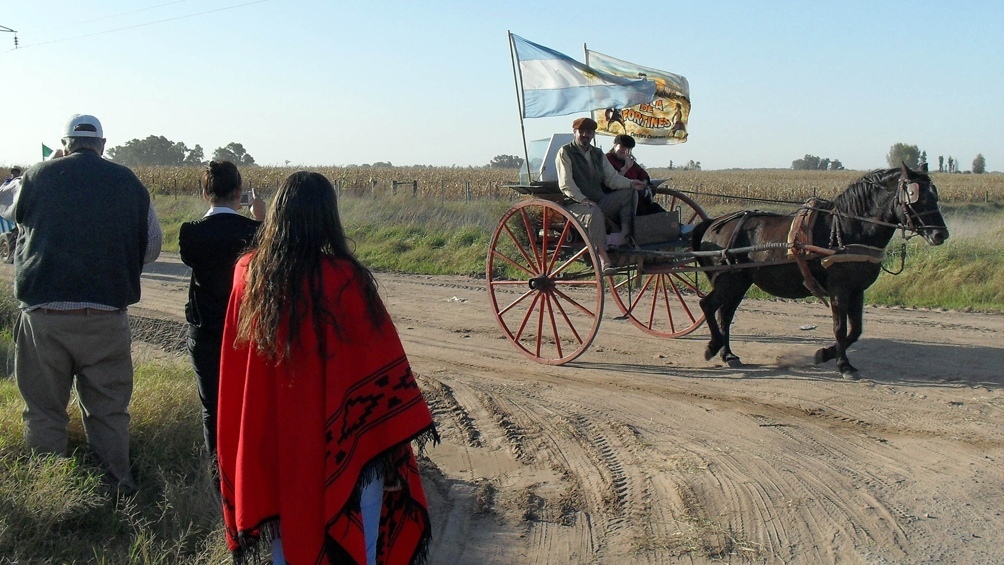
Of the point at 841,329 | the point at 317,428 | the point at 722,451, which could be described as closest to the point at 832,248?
the point at 841,329

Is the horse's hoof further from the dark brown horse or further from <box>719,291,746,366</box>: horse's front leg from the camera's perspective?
<box>719,291,746,366</box>: horse's front leg

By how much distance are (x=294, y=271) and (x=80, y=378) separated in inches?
94.5

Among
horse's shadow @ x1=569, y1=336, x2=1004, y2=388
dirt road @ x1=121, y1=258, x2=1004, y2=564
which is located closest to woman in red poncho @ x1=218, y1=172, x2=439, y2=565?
dirt road @ x1=121, y1=258, x2=1004, y2=564

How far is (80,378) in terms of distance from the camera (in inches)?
190

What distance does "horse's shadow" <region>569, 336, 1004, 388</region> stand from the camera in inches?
309

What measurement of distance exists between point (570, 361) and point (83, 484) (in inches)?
201

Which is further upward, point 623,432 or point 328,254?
point 328,254

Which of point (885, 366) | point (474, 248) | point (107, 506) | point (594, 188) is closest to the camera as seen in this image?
point (107, 506)

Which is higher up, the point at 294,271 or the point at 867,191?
the point at 867,191

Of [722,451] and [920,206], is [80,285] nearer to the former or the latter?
[722,451]

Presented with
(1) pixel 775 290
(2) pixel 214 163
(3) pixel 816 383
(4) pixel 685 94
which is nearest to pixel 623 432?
(3) pixel 816 383

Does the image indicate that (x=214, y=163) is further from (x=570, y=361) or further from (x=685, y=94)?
(x=685, y=94)

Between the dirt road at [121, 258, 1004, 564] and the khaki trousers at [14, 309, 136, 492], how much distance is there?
1.89m

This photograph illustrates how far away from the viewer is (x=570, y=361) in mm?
8859
